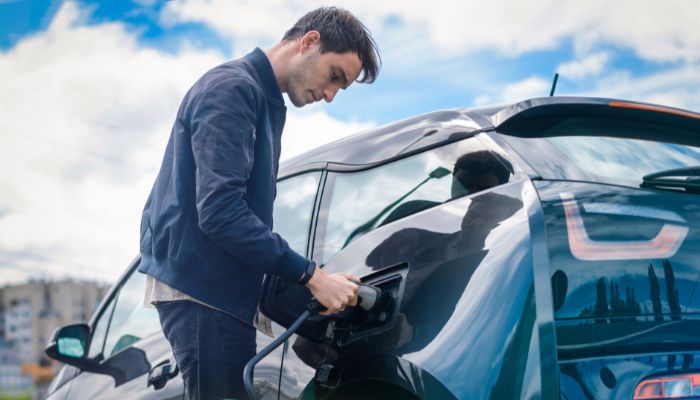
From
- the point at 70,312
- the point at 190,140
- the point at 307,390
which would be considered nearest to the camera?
the point at 307,390

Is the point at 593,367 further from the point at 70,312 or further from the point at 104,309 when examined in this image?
the point at 70,312

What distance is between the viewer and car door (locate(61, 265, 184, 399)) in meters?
2.93

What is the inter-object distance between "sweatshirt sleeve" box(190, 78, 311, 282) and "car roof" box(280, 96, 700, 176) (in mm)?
467

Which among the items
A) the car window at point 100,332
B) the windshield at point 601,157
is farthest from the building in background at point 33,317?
the windshield at point 601,157

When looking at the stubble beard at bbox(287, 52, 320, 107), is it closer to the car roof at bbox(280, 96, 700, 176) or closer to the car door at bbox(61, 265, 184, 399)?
the car roof at bbox(280, 96, 700, 176)

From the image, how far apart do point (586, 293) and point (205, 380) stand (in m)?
1.17

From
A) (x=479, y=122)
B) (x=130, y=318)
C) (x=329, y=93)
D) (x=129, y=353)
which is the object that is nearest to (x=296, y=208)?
(x=329, y=93)

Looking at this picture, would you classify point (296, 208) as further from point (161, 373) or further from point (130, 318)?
point (130, 318)

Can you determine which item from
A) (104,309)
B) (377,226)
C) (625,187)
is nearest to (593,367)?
(625,187)

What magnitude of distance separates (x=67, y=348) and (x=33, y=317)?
116967 mm

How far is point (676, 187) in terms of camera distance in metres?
2.08

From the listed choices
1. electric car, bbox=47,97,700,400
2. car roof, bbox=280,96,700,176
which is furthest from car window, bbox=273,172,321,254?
car roof, bbox=280,96,700,176

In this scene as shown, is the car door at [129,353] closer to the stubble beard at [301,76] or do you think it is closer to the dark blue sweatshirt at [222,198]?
the dark blue sweatshirt at [222,198]

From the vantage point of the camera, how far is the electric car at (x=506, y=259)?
5.89ft
